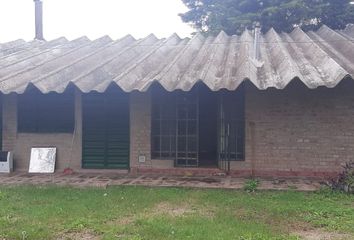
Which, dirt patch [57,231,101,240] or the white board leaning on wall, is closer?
dirt patch [57,231,101,240]

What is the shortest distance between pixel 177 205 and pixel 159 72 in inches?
163

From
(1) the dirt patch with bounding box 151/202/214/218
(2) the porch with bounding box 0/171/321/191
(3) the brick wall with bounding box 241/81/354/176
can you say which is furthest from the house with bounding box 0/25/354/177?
(1) the dirt patch with bounding box 151/202/214/218

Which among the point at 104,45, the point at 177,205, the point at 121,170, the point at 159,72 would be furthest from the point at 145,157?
the point at 104,45

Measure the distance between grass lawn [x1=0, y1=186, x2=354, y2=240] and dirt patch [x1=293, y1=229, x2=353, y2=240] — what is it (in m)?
0.03

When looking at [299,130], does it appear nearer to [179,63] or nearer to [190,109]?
[190,109]

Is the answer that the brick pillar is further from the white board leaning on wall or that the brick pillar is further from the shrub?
the shrub

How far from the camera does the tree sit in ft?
59.8

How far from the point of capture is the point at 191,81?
9.66 m

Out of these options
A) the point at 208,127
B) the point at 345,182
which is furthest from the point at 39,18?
the point at 345,182

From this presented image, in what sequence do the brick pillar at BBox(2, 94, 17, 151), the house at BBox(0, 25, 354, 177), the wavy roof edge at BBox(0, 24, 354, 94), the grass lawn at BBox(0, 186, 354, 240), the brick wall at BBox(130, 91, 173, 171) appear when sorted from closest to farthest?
the grass lawn at BBox(0, 186, 354, 240)
the wavy roof edge at BBox(0, 24, 354, 94)
the house at BBox(0, 25, 354, 177)
the brick wall at BBox(130, 91, 173, 171)
the brick pillar at BBox(2, 94, 17, 151)

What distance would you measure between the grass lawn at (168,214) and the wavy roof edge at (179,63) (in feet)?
8.08

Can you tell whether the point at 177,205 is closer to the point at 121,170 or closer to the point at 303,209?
the point at 303,209

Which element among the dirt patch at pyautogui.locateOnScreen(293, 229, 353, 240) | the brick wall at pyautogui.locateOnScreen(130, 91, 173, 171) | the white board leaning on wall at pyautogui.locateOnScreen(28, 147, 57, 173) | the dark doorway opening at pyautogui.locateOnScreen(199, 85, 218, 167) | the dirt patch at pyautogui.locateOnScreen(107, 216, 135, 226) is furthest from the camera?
the dark doorway opening at pyautogui.locateOnScreen(199, 85, 218, 167)

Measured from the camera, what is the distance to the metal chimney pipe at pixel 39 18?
56.4 feet
